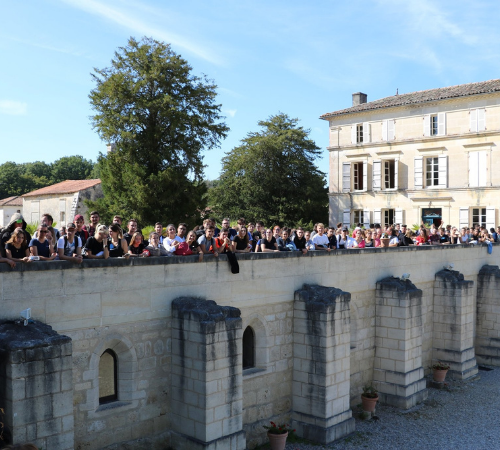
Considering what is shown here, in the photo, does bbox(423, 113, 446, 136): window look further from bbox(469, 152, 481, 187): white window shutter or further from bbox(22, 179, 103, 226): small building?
bbox(22, 179, 103, 226): small building

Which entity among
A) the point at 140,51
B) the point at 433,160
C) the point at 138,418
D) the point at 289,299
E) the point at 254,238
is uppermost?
the point at 140,51

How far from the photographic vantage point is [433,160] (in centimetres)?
3950

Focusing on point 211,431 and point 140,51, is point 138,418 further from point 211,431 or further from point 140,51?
point 140,51

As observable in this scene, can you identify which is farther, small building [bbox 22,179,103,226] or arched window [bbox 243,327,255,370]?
small building [bbox 22,179,103,226]

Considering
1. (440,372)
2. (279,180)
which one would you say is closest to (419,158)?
(279,180)

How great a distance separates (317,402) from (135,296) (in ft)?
17.9

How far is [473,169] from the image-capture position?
122 ft

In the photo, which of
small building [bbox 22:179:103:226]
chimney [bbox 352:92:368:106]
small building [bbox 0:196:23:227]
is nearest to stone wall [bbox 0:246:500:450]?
small building [bbox 22:179:103:226]

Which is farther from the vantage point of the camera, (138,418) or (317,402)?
(317,402)

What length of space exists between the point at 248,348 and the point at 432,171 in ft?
101

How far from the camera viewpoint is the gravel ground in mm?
12969

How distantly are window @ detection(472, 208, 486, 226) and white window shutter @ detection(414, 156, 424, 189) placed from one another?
4110 mm

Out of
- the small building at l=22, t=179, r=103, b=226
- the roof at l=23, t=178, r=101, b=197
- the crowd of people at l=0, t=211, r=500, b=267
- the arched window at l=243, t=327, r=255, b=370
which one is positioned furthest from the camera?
the roof at l=23, t=178, r=101, b=197

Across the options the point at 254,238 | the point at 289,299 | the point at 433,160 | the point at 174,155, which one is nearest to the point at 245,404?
the point at 289,299
